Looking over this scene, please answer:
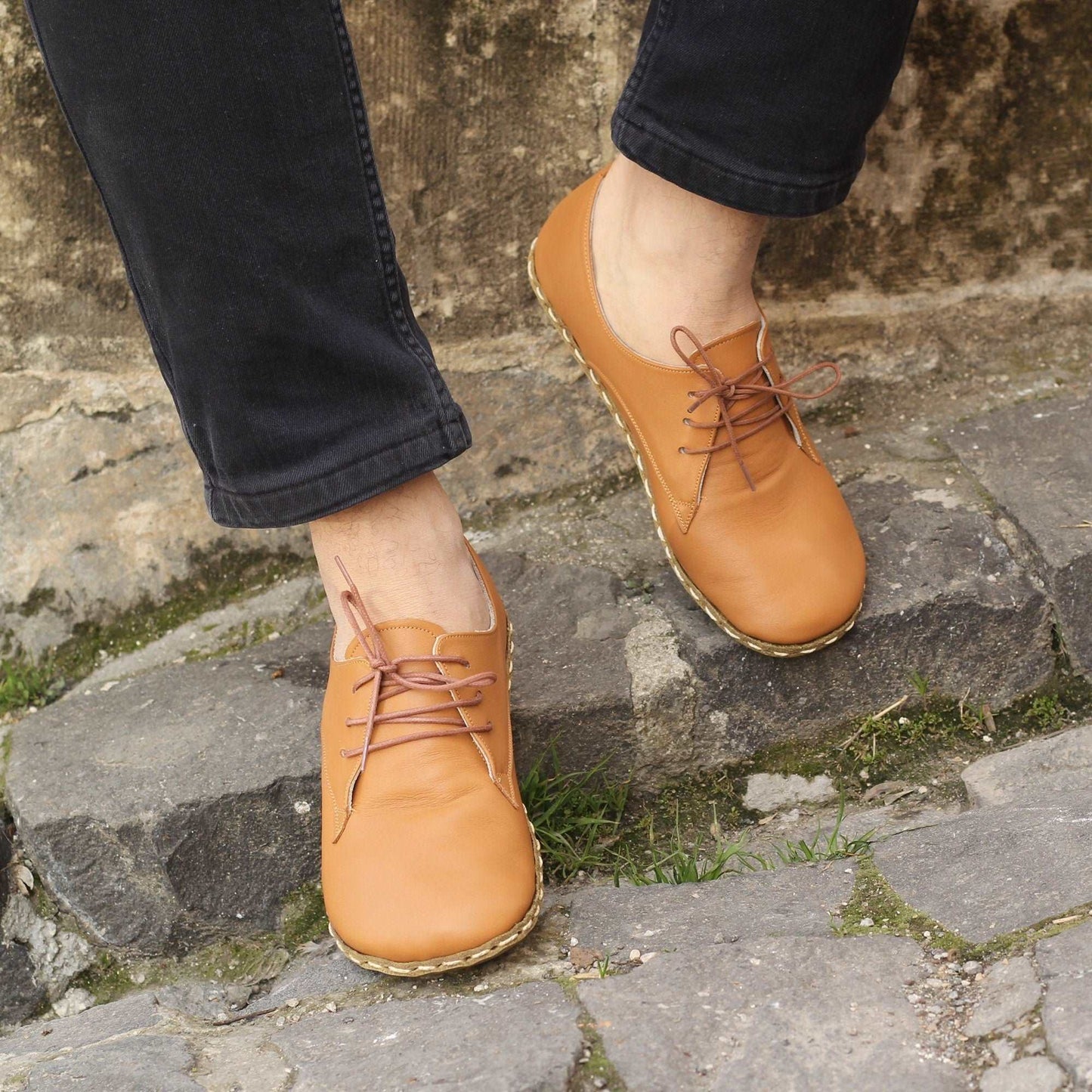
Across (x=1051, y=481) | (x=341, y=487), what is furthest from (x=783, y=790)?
(x=341, y=487)

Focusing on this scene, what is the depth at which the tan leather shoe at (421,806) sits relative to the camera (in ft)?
3.33

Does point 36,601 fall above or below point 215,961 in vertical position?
above

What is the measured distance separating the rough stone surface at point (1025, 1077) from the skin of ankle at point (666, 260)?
2.65 ft

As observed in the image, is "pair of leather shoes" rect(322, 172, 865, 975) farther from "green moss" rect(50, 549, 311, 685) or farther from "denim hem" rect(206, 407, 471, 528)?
"green moss" rect(50, 549, 311, 685)

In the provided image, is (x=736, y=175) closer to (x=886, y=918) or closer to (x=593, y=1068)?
(x=886, y=918)

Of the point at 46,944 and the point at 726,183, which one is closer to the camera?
the point at 726,183

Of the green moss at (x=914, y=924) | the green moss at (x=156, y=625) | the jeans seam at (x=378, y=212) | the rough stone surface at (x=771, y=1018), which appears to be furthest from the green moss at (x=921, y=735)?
the green moss at (x=156, y=625)

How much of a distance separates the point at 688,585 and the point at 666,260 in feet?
1.28

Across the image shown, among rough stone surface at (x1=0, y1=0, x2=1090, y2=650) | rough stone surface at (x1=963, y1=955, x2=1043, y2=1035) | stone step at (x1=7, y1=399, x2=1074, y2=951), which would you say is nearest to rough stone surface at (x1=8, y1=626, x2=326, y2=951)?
stone step at (x1=7, y1=399, x2=1074, y2=951)

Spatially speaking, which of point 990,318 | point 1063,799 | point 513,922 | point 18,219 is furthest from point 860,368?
point 18,219

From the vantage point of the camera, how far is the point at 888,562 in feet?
4.60

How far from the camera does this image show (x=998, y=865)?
40.1 inches

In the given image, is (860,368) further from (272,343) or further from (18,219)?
(18,219)

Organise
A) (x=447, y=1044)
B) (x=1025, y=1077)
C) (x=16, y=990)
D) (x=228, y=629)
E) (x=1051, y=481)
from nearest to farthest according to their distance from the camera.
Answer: (x=1025, y=1077)
(x=447, y=1044)
(x=16, y=990)
(x=1051, y=481)
(x=228, y=629)
